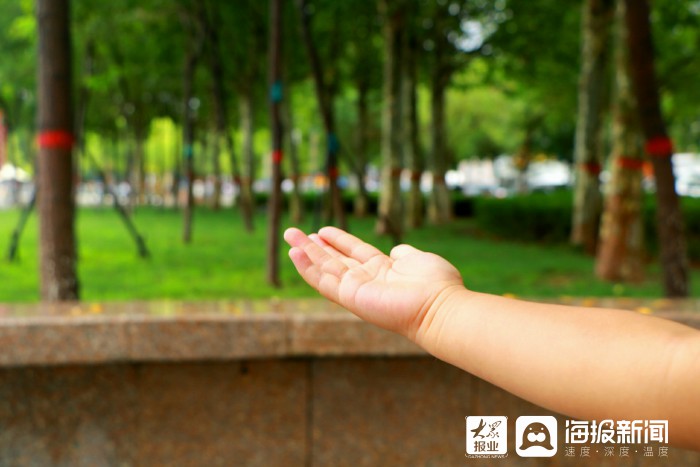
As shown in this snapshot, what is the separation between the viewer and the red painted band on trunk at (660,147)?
5.42m

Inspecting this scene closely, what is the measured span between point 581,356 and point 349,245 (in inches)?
24.4

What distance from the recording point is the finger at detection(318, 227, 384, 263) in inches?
65.3

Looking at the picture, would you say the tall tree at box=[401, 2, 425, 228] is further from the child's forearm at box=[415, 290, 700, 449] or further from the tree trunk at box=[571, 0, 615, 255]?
the child's forearm at box=[415, 290, 700, 449]

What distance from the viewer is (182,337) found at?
3.34 metres

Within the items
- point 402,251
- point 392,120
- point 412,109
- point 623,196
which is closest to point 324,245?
point 402,251

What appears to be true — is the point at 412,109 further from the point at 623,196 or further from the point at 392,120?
the point at 623,196

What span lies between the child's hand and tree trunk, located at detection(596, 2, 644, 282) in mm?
7291

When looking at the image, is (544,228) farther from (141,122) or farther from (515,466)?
(141,122)

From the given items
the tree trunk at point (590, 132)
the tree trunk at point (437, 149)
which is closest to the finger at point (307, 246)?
the tree trunk at point (590, 132)

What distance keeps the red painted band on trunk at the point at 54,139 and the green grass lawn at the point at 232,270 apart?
2.05m

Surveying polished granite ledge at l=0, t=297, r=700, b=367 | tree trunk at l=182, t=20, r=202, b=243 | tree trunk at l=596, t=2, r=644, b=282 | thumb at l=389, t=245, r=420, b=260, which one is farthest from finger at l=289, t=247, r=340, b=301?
tree trunk at l=182, t=20, r=202, b=243

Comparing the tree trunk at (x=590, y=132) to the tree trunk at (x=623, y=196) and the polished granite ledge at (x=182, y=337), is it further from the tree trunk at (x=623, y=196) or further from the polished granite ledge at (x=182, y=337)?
the polished granite ledge at (x=182, y=337)

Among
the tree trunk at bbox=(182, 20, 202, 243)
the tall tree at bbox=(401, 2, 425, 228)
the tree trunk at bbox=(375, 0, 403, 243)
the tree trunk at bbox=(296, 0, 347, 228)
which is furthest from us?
the tall tree at bbox=(401, 2, 425, 228)

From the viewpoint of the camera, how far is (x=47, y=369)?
11.4 ft
